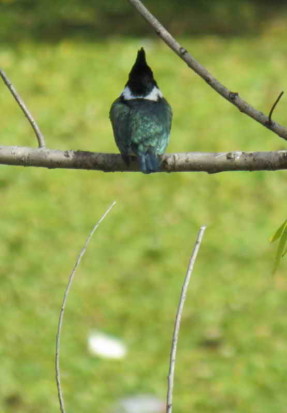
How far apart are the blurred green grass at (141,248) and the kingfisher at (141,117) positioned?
6.99ft

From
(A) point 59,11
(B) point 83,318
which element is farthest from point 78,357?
(A) point 59,11

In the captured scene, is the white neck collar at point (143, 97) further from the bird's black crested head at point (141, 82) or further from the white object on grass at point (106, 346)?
the white object on grass at point (106, 346)

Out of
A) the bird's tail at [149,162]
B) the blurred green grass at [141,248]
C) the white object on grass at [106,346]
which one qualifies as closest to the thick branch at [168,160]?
the bird's tail at [149,162]

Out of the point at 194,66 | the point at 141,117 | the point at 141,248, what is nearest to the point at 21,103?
the point at 194,66

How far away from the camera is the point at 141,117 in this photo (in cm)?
400

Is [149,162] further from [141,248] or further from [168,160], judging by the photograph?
[141,248]

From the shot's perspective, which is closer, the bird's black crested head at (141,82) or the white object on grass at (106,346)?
the bird's black crested head at (141,82)

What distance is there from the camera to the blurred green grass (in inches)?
236

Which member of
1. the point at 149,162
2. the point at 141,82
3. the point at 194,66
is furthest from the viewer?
the point at 141,82

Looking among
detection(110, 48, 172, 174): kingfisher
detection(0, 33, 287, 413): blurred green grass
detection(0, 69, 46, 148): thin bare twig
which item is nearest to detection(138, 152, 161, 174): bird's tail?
detection(110, 48, 172, 174): kingfisher

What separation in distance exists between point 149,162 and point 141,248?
4.00 meters

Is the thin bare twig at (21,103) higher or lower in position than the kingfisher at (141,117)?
higher

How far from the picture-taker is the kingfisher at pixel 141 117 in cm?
375

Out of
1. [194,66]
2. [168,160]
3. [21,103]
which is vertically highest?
[194,66]
